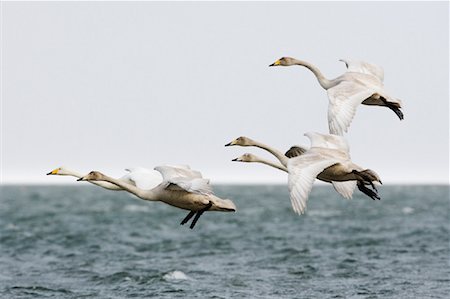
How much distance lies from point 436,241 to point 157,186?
29229 millimetres

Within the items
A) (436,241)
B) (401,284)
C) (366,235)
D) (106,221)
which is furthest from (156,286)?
(106,221)

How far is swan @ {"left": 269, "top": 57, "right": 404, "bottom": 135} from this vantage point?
1661cm

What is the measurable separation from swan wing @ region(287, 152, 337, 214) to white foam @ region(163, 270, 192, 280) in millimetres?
15417

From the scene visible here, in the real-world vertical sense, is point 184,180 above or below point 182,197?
above

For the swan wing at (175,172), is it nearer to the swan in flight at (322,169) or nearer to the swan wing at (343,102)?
the swan in flight at (322,169)

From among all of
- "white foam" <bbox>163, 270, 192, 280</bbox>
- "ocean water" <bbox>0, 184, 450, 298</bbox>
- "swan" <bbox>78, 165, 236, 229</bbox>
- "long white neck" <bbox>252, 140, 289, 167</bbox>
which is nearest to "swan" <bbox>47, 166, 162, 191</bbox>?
"swan" <bbox>78, 165, 236, 229</bbox>

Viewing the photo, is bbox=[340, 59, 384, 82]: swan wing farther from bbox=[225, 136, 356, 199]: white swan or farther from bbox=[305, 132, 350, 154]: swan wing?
bbox=[225, 136, 356, 199]: white swan

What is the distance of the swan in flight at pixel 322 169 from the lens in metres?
14.9

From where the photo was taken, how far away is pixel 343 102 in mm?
16953

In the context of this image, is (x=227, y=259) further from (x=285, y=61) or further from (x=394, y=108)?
(x=394, y=108)

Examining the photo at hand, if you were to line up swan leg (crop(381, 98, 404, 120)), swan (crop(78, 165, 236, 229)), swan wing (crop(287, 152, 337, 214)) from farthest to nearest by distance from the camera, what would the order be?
swan leg (crop(381, 98, 404, 120)) → swan (crop(78, 165, 236, 229)) → swan wing (crop(287, 152, 337, 214))

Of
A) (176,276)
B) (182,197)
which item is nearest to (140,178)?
(182,197)

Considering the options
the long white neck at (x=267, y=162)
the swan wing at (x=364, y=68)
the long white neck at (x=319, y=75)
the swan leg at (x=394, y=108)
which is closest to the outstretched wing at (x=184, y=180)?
the long white neck at (x=267, y=162)

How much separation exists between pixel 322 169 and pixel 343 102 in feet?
5.01
